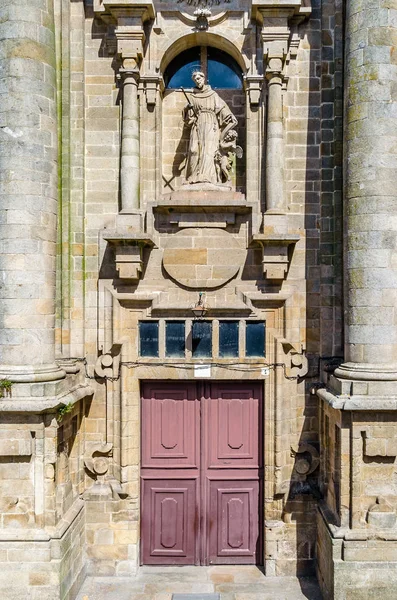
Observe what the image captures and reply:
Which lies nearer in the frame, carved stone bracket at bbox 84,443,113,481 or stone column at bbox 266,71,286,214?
stone column at bbox 266,71,286,214

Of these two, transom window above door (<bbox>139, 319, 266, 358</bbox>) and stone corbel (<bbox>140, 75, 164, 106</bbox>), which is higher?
stone corbel (<bbox>140, 75, 164, 106</bbox>)

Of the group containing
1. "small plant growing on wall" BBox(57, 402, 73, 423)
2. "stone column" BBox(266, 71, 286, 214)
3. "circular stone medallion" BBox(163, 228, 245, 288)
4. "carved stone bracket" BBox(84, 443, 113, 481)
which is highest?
"stone column" BBox(266, 71, 286, 214)

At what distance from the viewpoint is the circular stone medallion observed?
842 centimetres

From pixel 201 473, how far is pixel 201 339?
2.23 meters

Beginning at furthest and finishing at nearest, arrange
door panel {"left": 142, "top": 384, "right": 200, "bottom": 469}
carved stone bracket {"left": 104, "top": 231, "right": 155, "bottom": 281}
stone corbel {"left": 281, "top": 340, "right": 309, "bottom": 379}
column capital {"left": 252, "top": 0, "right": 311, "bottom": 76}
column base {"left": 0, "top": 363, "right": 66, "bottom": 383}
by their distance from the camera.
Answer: door panel {"left": 142, "top": 384, "right": 200, "bottom": 469}, stone corbel {"left": 281, "top": 340, "right": 309, "bottom": 379}, column capital {"left": 252, "top": 0, "right": 311, "bottom": 76}, carved stone bracket {"left": 104, "top": 231, "right": 155, "bottom": 281}, column base {"left": 0, "top": 363, "right": 66, "bottom": 383}

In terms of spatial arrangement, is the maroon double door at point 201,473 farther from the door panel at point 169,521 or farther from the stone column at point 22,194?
the stone column at point 22,194

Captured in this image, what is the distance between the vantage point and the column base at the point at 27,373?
723 centimetres

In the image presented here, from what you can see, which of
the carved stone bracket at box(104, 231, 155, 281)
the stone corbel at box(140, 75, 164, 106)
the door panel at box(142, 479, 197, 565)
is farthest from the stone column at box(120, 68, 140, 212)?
the door panel at box(142, 479, 197, 565)

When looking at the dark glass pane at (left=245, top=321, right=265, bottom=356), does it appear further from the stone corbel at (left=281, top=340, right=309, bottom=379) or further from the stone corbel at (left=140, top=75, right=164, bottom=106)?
the stone corbel at (left=140, top=75, right=164, bottom=106)

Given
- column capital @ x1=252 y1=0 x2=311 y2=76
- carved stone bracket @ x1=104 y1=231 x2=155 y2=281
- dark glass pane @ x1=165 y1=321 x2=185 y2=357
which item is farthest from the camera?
dark glass pane @ x1=165 y1=321 x2=185 y2=357

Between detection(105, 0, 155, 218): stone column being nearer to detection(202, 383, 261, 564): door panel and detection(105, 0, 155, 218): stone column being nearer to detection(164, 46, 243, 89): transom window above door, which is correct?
detection(164, 46, 243, 89): transom window above door

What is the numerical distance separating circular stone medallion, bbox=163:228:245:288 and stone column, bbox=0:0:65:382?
212 centimetres

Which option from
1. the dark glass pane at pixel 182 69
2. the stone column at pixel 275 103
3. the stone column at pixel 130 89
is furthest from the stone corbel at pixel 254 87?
the stone column at pixel 130 89

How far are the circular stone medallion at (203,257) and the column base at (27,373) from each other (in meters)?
2.45
